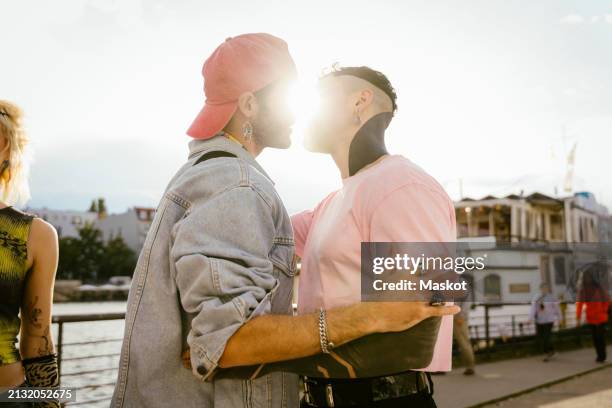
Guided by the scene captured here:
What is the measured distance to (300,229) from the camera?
245 centimetres

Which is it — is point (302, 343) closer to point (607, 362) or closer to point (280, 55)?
point (280, 55)

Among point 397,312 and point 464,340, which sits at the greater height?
point 397,312

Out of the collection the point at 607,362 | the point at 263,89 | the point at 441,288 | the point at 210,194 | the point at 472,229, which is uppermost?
Answer: the point at 472,229

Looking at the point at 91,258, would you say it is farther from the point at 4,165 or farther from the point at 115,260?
the point at 4,165

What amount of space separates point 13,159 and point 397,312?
6.80ft

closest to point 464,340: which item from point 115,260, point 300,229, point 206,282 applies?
point 300,229

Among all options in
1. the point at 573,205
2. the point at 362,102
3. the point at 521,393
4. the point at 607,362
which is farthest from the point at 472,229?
the point at 362,102

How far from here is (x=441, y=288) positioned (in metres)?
1.70

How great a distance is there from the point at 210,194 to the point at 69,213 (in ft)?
419

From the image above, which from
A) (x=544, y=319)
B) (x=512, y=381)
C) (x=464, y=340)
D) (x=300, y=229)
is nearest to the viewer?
(x=300, y=229)

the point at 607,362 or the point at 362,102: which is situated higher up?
the point at 362,102

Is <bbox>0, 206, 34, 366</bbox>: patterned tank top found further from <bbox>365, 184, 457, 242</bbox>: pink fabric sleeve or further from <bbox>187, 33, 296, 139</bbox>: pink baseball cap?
<bbox>365, 184, 457, 242</bbox>: pink fabric sleeve

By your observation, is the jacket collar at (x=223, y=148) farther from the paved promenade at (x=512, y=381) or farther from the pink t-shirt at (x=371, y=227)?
the paved promenade at (x=512, y=381)

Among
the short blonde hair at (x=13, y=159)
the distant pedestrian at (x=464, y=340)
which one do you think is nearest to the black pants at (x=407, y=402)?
the short blonde hair at (x=13, y=159)
